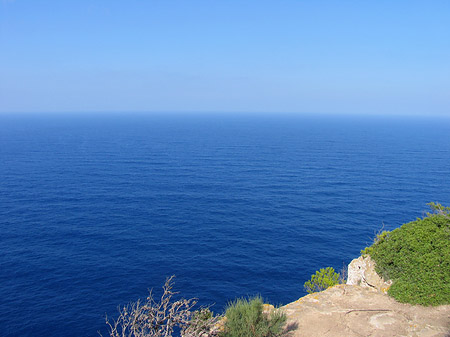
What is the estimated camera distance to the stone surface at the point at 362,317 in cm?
1736

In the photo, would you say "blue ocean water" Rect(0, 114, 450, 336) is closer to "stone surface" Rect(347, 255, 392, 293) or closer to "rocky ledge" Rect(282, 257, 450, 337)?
"stone surface" Rect(347, 255, 392, 293)

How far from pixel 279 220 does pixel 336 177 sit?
3786cm

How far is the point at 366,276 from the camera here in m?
24.3

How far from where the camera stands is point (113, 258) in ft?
166

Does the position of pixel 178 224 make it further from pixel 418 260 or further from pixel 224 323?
pixel 224 323

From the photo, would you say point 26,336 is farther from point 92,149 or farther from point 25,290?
point 92,149

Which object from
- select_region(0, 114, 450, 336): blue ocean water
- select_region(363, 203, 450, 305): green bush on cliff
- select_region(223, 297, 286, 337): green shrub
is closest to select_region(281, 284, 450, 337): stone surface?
select_region(363, 203, 450, 305): green bush on cliff

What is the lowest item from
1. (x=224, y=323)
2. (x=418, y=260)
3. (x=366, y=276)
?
(x=366, y=276)

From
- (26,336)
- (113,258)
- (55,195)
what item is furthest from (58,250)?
(55,195)

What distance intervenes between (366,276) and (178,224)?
4327 centimetres

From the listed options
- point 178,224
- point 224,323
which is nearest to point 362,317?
point 224,323

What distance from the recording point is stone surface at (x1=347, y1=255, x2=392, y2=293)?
75.4 ft

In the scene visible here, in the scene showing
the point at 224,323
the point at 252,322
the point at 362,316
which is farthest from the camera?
the point at 362,316

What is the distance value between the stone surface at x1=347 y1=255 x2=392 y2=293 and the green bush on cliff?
1.72 feet
